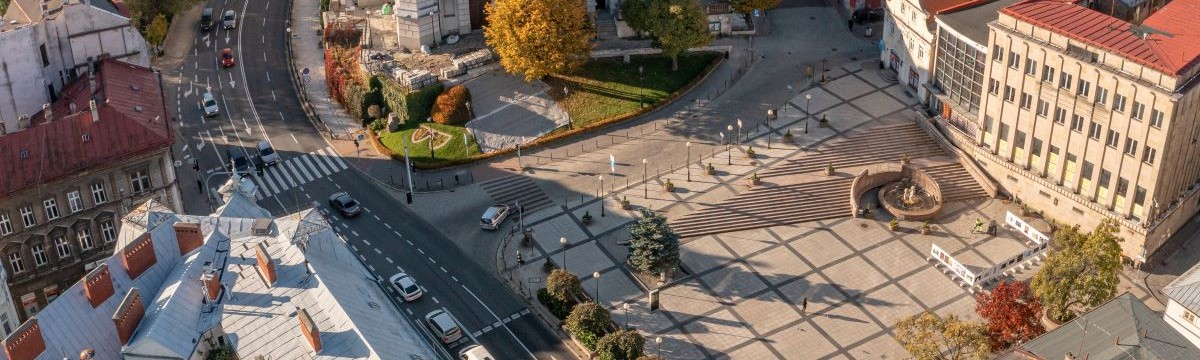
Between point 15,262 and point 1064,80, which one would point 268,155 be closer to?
point 15,262

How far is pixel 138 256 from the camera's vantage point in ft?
326

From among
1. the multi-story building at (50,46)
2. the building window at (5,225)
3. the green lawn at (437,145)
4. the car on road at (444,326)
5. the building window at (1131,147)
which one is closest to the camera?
the car on road at (444,326)

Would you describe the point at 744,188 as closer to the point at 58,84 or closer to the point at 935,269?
the point at 935,269

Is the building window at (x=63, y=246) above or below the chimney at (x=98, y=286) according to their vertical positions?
below

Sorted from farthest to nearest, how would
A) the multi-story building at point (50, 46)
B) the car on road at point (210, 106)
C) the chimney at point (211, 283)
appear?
the car on road at point (210, 106), the multi-story building at point (50, 46), the chimney at point (211, 283)

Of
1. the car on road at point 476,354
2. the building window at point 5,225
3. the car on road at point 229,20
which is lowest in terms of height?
the car on road at point 476,354

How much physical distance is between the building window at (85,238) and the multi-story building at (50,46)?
38.0 ft

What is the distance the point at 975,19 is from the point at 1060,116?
55.2 feet

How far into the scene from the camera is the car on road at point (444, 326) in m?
112

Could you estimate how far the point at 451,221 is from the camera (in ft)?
424

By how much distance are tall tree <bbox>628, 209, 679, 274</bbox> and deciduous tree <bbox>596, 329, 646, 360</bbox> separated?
36.6 ft

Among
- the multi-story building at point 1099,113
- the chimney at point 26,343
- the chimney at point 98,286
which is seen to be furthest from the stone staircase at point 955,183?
the chimney at point 26,343

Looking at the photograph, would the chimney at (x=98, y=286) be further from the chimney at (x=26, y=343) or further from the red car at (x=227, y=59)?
the red car at (x=227, y=59)

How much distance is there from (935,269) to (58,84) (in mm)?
85986
